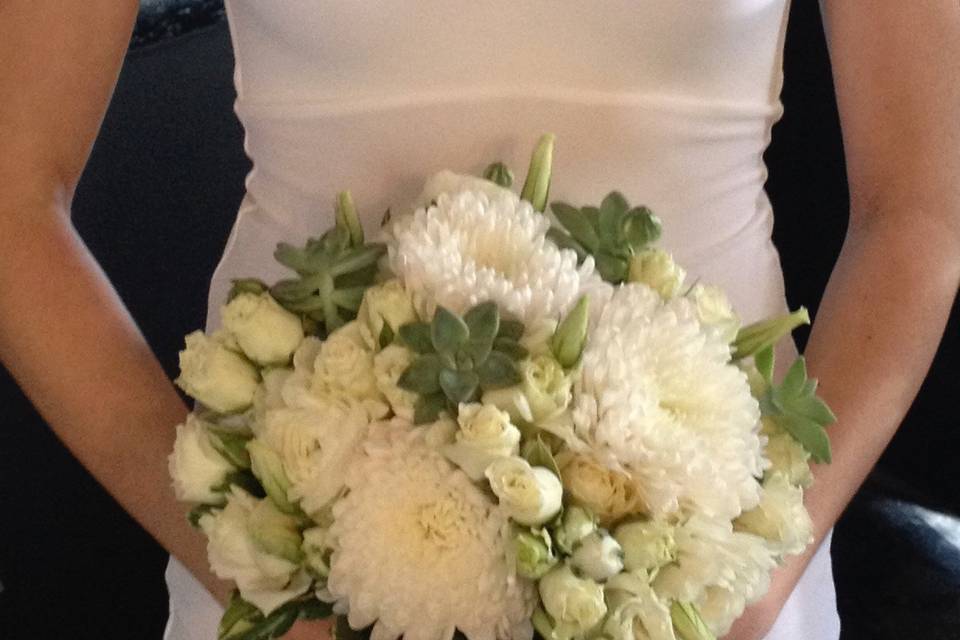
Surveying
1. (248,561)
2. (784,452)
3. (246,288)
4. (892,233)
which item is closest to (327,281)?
(246,288)

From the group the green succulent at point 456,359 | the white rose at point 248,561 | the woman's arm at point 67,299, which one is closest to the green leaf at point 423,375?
the green succulent at point 456,359

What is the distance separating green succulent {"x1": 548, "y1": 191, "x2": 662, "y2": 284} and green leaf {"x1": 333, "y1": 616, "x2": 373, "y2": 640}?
223 mm

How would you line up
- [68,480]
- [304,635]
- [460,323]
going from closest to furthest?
1. [460,323]
2. [304,635]
3. [68,480]

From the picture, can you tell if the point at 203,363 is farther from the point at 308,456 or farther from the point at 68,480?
the point at 68,480

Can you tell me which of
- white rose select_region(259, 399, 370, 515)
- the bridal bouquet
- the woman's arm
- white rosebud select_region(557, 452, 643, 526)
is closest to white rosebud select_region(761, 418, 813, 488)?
the bridal bouquet

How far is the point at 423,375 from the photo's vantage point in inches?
18.0

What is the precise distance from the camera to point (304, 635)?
2.02ft

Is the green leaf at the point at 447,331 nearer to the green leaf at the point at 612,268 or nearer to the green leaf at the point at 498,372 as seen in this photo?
the green leaf at the point at 498,372

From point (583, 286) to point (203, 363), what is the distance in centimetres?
19

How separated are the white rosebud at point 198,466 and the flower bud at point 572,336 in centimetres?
18

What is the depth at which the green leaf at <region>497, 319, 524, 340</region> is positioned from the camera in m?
0.47

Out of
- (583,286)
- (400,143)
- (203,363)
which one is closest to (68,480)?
(400,143)

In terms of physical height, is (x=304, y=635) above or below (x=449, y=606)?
below

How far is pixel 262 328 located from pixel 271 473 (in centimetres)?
7
